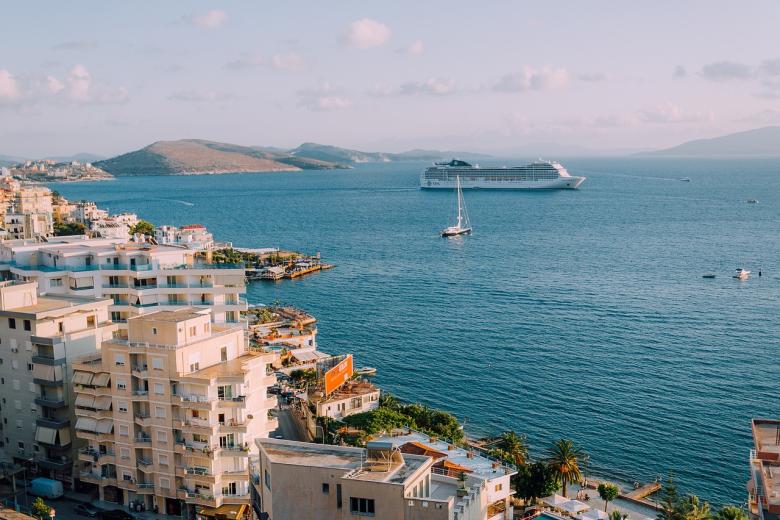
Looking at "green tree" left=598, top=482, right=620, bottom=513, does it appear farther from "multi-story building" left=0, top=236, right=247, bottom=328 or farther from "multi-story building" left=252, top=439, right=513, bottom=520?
"multi-story building" left=0, top=236, right=247, bottom=328

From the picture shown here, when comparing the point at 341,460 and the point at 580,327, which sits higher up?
the point at 341,460

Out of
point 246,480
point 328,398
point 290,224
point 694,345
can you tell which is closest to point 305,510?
point 246,480

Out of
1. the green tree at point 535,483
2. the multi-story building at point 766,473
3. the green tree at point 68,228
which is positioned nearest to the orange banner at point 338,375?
the green tree at point 535,483

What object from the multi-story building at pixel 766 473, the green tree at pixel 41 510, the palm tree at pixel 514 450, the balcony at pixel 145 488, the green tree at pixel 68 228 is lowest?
the palm tree at pixel 514 450

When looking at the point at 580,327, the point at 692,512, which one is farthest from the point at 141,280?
the point at 580,327

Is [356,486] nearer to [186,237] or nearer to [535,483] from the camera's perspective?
[535,483]

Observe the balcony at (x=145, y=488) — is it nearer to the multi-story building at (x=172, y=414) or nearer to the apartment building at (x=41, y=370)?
the multi-story building at (x=172, y=414)

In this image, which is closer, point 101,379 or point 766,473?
point 766,473
